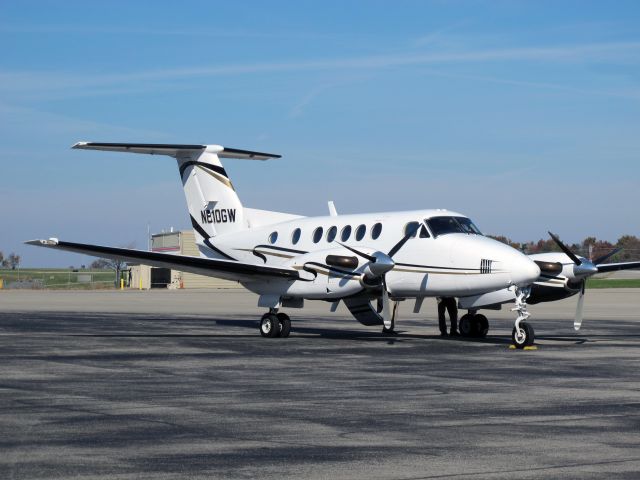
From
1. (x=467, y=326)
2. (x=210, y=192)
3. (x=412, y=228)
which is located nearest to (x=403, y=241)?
(x=412, y=228)

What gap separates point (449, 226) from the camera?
78.1 feet

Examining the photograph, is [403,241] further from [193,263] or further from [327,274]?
[193,263]

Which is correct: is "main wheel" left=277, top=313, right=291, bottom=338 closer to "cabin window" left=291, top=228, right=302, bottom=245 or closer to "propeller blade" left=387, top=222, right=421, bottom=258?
"cabin window" left=291, top=228, right=302, bottom=245

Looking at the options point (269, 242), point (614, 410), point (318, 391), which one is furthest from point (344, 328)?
point (614, 410)

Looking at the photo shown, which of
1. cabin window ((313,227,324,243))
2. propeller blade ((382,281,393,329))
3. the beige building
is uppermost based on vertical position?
the beige building

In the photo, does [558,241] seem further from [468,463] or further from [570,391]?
[468,463]

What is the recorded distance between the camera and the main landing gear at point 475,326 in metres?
25.6

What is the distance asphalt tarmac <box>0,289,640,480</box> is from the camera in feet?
28.0

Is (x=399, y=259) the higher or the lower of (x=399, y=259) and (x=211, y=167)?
the lower

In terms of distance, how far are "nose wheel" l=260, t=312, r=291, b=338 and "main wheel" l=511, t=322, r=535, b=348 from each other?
244 inches

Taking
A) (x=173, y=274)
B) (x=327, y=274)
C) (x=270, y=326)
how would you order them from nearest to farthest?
(x=327, y=274) → (x=270, y=326) → (x=173, y=274)

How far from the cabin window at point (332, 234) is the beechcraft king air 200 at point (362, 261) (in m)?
0.03

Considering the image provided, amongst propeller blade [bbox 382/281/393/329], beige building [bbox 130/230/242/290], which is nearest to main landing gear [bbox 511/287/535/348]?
propeller blade [bbox 382/281/393/329]

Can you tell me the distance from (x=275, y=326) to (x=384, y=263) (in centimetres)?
387
